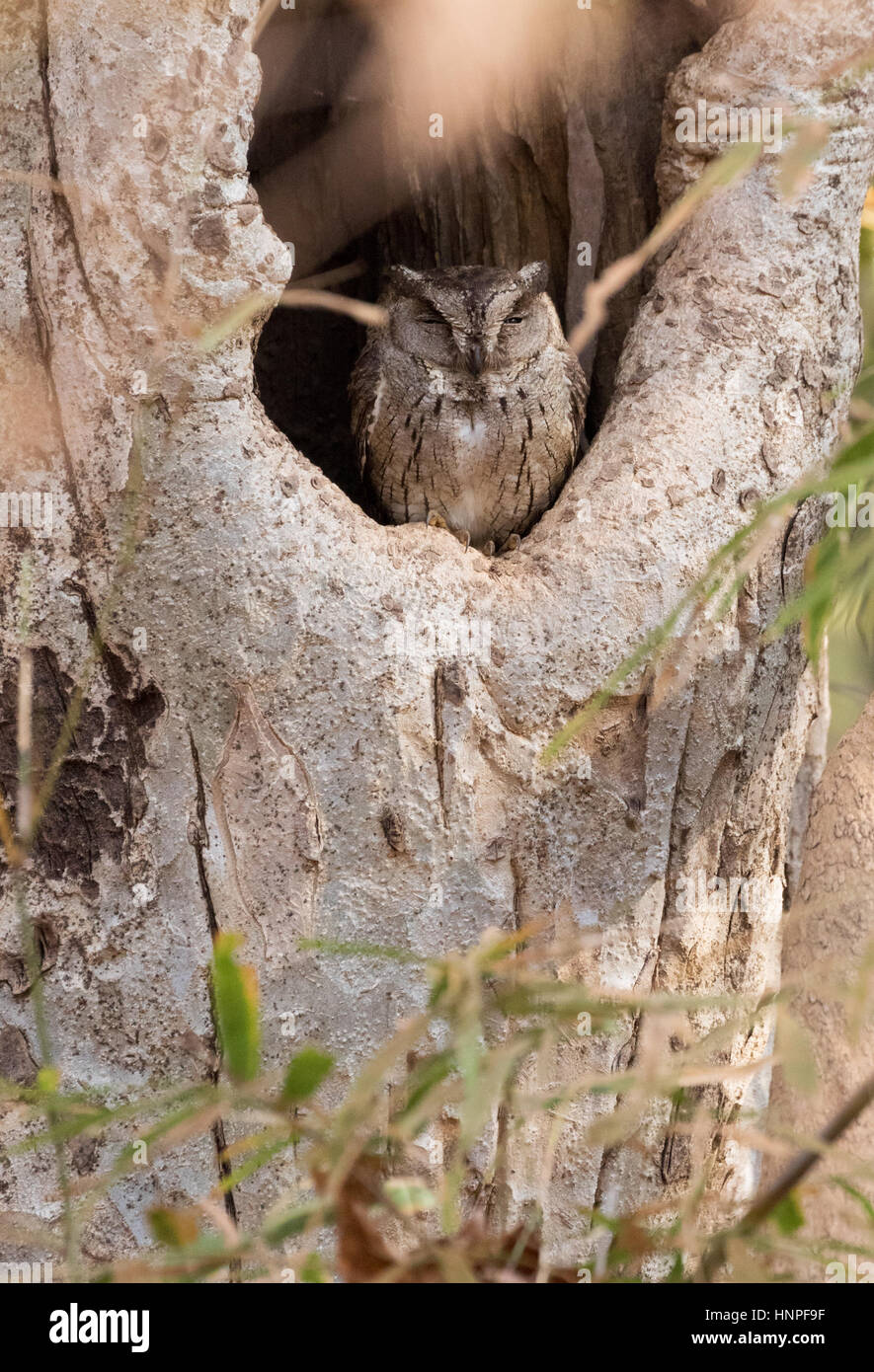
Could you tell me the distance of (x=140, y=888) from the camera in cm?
210

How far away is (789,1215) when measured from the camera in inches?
46.5

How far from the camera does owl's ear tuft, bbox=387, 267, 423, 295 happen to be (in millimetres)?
3014

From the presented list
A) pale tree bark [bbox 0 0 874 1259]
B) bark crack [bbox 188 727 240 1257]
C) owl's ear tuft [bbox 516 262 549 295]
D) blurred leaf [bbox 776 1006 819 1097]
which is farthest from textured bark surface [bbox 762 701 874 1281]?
blurred leaf [bbox 776 1006 819 1097]

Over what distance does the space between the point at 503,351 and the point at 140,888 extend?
167 cm

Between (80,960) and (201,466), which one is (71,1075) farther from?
(201,466)

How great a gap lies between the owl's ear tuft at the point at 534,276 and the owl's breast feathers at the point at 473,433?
175mm

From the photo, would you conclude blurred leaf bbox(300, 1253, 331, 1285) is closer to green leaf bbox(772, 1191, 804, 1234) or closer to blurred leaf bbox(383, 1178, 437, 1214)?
blurred leaf bbox(383, 1178, 437, 1214)

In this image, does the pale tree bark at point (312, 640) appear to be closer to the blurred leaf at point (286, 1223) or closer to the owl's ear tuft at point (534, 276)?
the owl's ear tuft at point (534, 276)

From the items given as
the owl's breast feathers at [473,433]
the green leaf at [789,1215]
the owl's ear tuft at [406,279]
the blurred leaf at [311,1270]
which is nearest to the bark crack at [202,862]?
the blurred leaf at [311,1270]

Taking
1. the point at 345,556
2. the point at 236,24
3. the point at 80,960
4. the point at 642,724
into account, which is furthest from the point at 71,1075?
the point at 236,24

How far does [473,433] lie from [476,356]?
20cm

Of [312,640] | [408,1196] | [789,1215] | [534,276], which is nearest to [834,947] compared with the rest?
[312,640]

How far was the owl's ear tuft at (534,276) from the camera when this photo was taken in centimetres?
292

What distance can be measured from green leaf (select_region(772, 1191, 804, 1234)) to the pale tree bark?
42.8 inches
